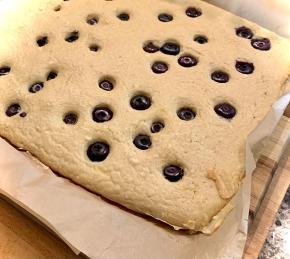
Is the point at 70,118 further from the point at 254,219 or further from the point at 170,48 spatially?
the point at 254,219

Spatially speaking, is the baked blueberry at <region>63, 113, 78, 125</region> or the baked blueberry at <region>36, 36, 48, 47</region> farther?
the baked blueberry at <region>36, 36, 48, 47</region>

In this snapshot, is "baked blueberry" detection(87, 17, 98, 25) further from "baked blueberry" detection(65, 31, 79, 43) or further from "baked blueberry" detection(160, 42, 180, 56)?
"baked blueberry" detection(160, 42, 180, 56)

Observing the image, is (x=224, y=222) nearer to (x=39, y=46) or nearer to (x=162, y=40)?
(x=162, y=40)

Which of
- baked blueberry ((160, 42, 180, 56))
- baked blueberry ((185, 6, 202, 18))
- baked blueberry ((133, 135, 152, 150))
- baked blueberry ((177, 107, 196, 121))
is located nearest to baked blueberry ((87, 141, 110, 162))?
baked blueberry ((133, 135, 152, 150))

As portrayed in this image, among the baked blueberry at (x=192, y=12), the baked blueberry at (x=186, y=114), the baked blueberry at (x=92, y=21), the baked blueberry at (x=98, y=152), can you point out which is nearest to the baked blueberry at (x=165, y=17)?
the baked blueberry at (x=192, y=12)

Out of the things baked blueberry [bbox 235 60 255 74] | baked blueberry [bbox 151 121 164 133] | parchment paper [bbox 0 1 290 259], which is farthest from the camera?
baked blueberry [bbox 235 60 255 74]

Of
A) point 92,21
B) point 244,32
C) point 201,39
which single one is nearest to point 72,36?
point 92,21

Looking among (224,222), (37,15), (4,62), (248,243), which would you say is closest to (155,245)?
(224,222)
